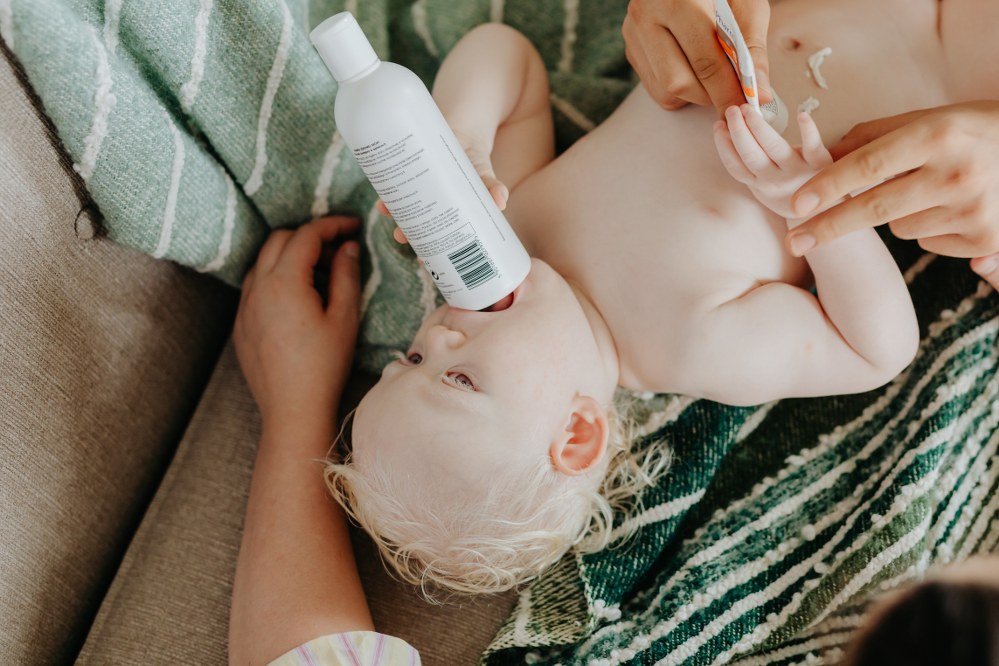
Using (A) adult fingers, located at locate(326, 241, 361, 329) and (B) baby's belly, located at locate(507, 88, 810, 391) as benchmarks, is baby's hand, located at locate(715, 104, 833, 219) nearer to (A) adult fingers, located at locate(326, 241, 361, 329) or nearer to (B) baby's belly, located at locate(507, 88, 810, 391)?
(B) baby's belly, located at locate(507, 88, 810, 391)

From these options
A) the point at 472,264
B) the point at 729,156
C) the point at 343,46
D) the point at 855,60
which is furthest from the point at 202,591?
the point at 855,60

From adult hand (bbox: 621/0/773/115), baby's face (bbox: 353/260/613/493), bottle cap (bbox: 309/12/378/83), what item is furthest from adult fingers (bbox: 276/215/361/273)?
adult hand (bbox: 621/0/773/115)

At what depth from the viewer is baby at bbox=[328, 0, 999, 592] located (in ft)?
2.78

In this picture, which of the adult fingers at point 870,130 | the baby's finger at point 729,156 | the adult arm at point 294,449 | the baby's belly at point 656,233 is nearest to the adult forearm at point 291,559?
the adult arm at point 294,449

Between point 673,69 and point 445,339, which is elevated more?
point 673,69

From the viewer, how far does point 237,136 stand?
3.15ft

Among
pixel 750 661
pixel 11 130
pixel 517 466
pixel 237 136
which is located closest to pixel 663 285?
pixel 517 466

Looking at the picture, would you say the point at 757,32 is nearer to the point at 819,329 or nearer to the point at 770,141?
the point at 770,141

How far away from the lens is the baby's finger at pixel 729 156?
824 mm

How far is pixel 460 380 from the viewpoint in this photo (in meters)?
0.87

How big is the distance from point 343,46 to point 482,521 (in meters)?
0.53

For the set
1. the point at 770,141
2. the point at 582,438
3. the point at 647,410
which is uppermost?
the point at 770,141

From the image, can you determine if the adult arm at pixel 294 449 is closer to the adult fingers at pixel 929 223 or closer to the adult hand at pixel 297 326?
the adult hand at pixel 297 326

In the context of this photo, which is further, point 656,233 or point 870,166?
point 656,233
